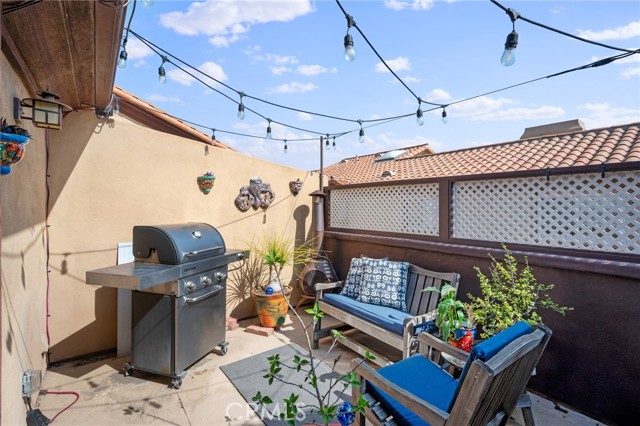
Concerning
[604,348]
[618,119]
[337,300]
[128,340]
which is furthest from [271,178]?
[618,119]

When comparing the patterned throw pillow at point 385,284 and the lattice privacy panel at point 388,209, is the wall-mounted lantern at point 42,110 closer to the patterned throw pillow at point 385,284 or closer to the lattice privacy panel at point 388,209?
the patterned throw pillow at point 385,284

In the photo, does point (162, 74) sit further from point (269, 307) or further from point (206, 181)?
point (269, 307)

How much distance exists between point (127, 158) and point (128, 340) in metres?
2.18

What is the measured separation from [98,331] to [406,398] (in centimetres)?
368

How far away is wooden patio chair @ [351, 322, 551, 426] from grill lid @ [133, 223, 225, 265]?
2038 mm

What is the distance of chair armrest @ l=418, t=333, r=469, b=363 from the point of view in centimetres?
237

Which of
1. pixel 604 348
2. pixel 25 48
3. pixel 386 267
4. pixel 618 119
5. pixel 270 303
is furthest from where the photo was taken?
pixel 618 119

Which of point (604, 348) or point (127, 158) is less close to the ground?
point (127, 158)

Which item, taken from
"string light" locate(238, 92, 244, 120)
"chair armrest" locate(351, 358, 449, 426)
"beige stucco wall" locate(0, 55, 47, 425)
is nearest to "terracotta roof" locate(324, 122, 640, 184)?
"string light" locate(238, 92, 244, 120)

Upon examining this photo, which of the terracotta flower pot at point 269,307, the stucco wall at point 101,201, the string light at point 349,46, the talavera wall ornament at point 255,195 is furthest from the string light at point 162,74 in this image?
the terracotta flower pot at point 269,307

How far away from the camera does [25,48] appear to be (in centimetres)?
212

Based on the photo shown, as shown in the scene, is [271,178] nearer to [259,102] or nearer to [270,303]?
[259,102]

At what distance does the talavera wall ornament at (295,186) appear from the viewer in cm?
554

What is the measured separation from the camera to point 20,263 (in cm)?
241
